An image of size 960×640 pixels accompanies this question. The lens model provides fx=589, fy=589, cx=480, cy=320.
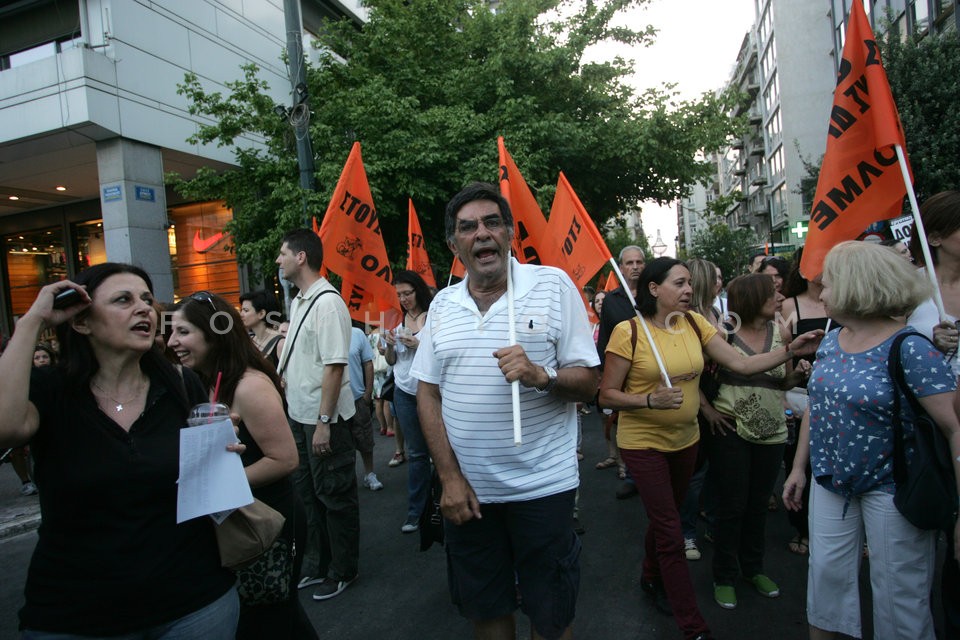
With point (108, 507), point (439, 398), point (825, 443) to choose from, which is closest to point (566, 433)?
point (439, 398)

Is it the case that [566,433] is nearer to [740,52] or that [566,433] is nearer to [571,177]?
[571,177]

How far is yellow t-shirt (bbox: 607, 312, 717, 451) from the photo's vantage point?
10.6 feet

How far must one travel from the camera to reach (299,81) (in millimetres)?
7578

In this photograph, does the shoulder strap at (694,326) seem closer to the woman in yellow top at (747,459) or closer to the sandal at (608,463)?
the woman in yellow top at (747,459)

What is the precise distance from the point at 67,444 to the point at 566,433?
5.58 ft

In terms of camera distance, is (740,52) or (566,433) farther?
(740,52)

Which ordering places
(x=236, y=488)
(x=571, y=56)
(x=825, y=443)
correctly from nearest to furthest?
(x=236, y=488) → (x=825, y=443) → (x=571, y=56)

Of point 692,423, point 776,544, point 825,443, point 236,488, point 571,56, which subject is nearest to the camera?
point 236,488

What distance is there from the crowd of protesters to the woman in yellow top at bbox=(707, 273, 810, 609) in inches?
0.6


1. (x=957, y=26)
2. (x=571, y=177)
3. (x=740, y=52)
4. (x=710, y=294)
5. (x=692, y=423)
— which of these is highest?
(x=740, y=52)

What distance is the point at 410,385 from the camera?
15.7 feet

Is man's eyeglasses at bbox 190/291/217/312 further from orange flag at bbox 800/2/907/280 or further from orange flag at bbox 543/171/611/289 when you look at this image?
orange flag at bbox 800/2/907/280

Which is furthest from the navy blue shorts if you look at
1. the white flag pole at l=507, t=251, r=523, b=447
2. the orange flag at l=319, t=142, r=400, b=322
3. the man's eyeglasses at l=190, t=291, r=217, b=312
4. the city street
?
the orange flag at l=319, t=142, r=400, b=322

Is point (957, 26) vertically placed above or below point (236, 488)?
above
